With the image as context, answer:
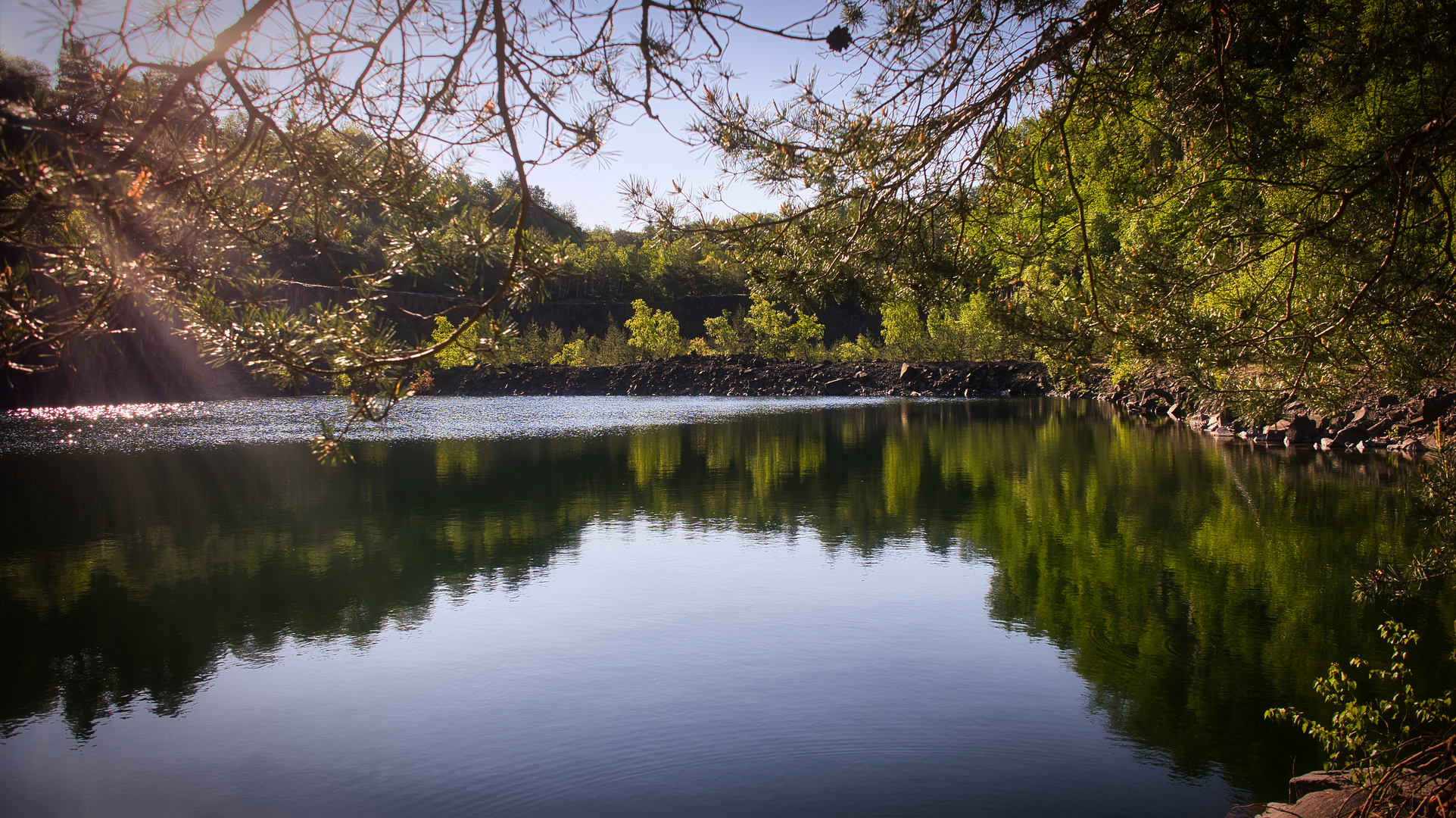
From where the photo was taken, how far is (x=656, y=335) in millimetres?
68000

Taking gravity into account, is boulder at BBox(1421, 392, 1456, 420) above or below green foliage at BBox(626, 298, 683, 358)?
below

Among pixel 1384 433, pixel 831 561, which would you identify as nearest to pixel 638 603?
pixel 831 561

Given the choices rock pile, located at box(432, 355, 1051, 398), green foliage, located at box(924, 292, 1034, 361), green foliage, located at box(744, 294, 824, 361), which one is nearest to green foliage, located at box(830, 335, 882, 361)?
green foliage, located at box(744, 294, 824, 361)

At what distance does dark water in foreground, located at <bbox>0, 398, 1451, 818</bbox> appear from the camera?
541cm

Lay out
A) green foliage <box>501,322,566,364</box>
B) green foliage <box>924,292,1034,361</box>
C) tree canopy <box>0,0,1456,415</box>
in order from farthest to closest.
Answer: green foliage <box>501,322,566,364</box>, green foliage <box>924,292,1034,361</box>, tree canopy <box>0,0,1456,415</box>

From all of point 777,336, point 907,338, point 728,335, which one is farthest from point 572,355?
point 907,338

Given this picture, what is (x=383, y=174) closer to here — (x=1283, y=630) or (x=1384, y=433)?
(x=1283, y=630)

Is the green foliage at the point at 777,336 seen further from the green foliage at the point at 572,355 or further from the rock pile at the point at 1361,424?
the rock pile at the point at 1361,424

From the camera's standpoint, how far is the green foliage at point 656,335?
67562mm

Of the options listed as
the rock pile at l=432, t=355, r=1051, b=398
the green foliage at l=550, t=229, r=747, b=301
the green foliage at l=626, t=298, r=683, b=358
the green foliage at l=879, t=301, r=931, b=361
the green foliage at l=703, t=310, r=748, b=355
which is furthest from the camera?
the green foliage at l=550, t=229, r=747, b=301

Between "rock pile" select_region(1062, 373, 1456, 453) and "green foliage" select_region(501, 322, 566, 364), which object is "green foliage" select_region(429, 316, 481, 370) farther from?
"green foliage" select_region(501, 322, 566, 364)

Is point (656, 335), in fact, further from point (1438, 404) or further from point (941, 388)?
point (1438, 404)

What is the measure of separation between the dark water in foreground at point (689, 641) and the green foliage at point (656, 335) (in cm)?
5063

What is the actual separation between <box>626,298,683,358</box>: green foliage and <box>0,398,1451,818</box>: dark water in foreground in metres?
50.6
